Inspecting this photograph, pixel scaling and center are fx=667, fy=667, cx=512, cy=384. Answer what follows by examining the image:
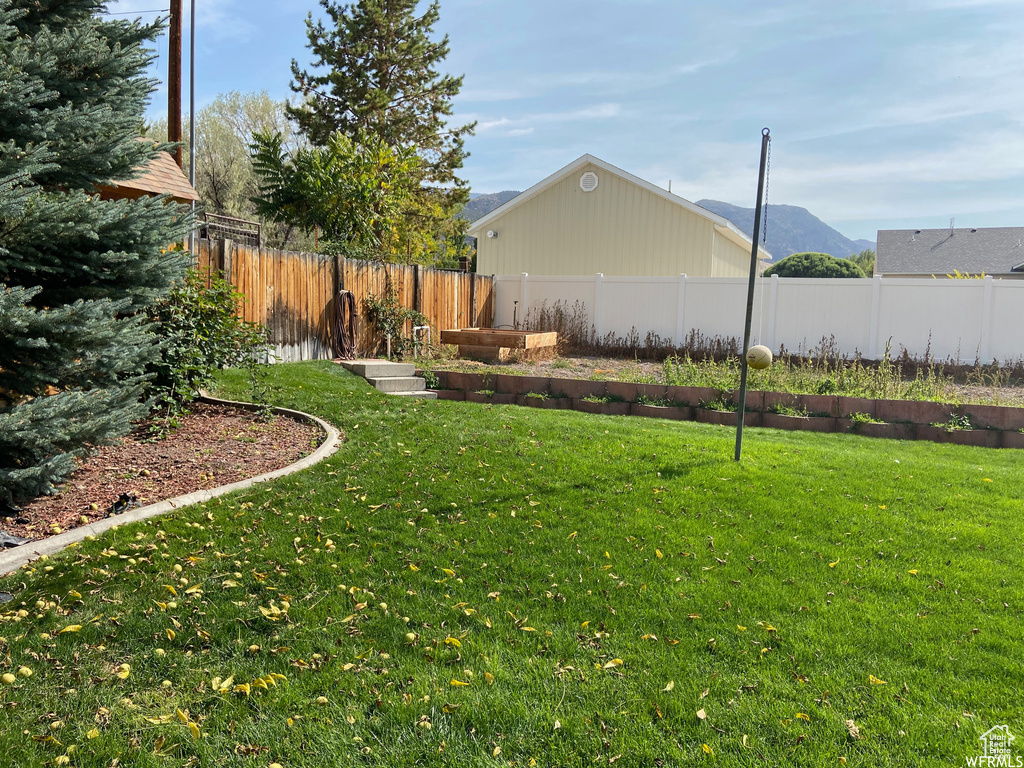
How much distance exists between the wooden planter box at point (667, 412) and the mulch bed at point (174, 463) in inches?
156

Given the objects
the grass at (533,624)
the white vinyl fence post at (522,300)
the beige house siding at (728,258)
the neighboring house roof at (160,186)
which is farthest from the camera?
the beige house siding at (728,258)

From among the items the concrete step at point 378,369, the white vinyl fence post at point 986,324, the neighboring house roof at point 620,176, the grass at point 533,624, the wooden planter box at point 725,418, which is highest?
the neighboring house roof at point 620,176

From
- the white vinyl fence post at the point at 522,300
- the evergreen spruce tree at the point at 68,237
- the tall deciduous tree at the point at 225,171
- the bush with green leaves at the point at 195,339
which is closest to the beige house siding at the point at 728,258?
the white vinyl fence post at the point at 522,300

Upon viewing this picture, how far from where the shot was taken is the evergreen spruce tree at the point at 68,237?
3.81 metres

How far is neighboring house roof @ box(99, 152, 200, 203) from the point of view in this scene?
9953 mm

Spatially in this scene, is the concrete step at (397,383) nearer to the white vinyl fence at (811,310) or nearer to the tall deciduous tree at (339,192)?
the tall deciduous tree at (339,192)

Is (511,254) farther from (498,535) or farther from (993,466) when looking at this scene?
(498,535)

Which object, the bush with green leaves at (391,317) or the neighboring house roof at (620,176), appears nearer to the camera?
the bush with green leaves at (391,317)

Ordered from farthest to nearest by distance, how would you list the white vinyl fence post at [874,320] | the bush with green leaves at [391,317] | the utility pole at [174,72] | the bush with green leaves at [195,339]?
the white vinyl fence post at [874,320] < the bush with green leaves at [391,317] < the utility pole at [174,72] < the bush with green leaves at [195,339]

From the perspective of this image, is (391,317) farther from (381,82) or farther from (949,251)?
(949,251)

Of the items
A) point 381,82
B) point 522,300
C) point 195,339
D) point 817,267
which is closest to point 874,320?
point 522,300

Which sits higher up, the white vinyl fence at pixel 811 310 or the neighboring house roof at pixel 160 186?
the neighboring house roof at pixel 160 186

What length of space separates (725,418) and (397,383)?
14.3 ft

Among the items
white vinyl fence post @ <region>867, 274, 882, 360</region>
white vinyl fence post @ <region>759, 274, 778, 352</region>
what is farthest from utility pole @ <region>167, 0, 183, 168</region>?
white vinyl fence post @ <region>867, 274, 882, 360</region>
